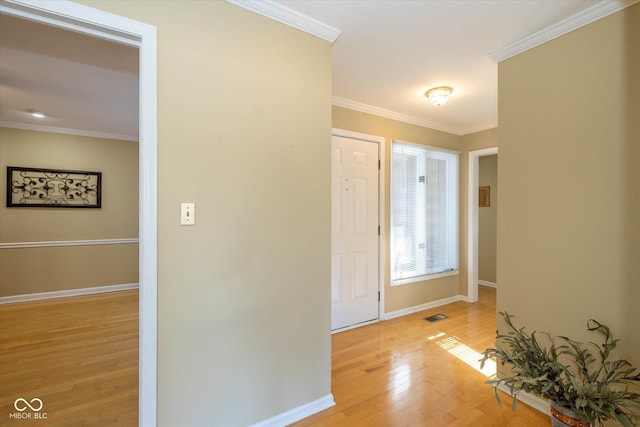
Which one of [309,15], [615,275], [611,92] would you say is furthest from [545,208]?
[309,15]

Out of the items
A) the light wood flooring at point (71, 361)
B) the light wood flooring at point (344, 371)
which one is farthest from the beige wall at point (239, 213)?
the light wood flooring at point (71, 361)

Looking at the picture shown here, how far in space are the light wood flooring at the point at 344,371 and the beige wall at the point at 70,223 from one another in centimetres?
62

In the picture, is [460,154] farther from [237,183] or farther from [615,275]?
[237,183]

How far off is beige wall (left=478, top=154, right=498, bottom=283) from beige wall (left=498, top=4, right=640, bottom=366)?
10.9 feet

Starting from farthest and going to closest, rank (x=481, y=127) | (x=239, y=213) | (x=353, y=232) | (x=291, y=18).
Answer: (x=481, y=127) → (x=353, y=232) → (x=291, y=18) → (x=239, y=213)

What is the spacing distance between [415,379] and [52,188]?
5.32 m

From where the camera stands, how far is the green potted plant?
1315mm

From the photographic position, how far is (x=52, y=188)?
13.6ft

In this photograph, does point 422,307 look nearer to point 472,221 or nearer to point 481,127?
point 472,221

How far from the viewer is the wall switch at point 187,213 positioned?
4.79 ft

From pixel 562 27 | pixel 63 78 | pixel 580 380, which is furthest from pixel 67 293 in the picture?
pixel 562 27

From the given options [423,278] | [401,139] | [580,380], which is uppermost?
[401,139]

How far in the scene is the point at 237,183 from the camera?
161 centimetres

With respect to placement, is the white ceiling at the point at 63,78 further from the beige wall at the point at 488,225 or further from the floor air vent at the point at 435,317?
the beige wall at the point at 488,225
